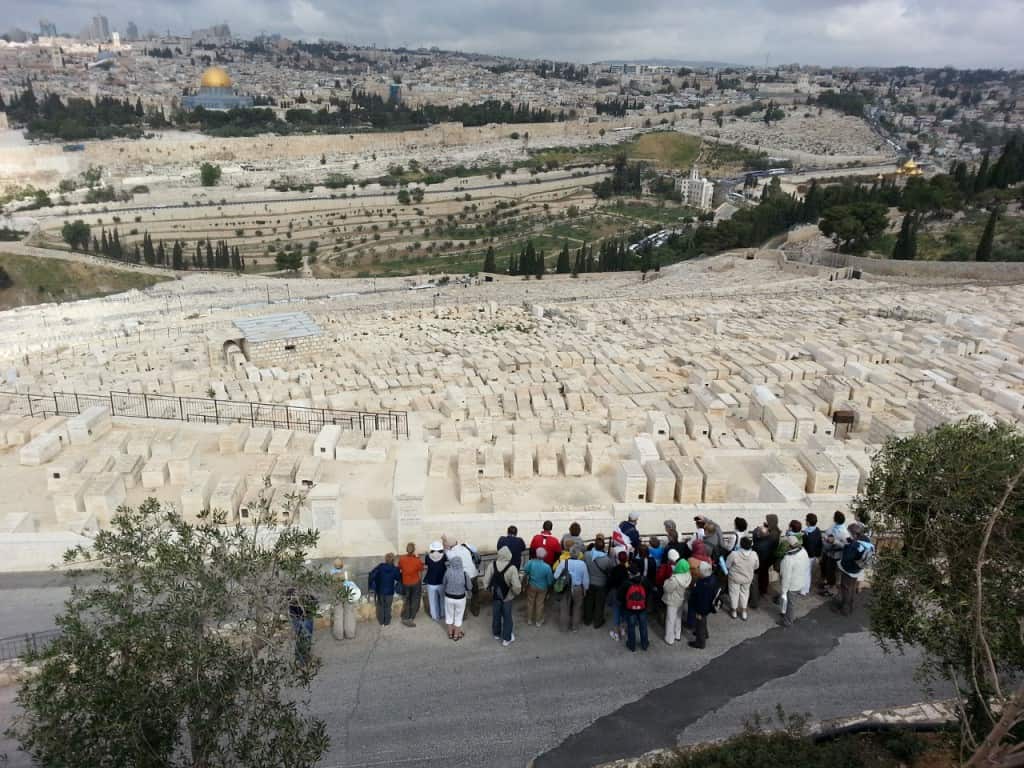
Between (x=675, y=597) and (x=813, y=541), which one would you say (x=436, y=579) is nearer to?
(x=675, y=597)

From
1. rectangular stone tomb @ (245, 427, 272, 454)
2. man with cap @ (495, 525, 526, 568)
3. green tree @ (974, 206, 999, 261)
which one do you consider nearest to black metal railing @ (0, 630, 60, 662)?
man with cap @ (495, 525, 526, 568)

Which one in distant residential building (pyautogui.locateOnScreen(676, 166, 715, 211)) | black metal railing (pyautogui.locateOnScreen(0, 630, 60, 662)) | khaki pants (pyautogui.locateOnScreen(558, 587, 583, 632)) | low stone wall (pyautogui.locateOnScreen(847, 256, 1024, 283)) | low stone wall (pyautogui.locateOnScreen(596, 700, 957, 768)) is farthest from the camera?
distant residential building (pyautogui.locateOnScreen(676, 166, 715, 211))

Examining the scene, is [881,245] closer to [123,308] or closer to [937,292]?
[937,292]

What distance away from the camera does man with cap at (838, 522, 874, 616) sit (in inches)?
231

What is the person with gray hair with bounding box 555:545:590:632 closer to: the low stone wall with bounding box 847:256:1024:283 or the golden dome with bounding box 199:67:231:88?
the low stone wall with bounding box 847:256:1024:283

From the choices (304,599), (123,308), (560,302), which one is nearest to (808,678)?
(304,599)

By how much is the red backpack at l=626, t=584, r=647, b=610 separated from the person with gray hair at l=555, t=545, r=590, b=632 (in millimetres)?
381

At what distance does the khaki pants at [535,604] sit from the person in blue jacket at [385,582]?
1.01m

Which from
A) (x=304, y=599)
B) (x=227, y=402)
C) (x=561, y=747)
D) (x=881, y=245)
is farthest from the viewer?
(x=881, y=245)

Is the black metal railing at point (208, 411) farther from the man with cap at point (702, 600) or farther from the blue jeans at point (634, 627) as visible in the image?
the man with cap at point (702, 600)

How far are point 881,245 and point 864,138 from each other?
6801cm

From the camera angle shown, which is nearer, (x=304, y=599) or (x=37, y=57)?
(x=304, y=599)

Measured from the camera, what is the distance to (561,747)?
482cm

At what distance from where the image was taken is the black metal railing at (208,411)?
36.9ft
